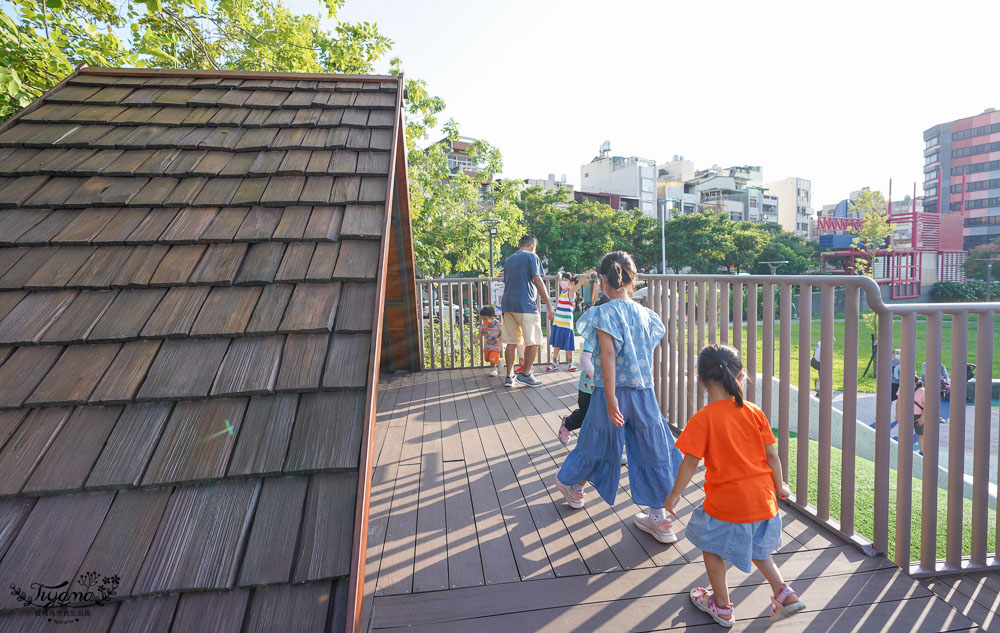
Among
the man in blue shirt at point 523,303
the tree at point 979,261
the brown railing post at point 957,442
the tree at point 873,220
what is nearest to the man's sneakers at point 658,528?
the brown railing post at point 957,442

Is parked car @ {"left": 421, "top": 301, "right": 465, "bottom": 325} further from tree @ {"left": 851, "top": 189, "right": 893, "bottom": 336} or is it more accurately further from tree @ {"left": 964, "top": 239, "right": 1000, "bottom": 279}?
tree @ {"left": 964, "top": 239, "right": 1000, "bottom": 279}

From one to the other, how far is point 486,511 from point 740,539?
1403 mm

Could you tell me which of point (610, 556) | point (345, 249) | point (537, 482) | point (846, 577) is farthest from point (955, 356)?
point (345, 249)

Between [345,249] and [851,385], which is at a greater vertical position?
[345,249]

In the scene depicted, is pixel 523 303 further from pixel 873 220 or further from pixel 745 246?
pixel 745 246

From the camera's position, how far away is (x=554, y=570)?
228cm

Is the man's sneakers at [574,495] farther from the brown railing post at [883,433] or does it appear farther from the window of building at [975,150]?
the window of building at [975,150]

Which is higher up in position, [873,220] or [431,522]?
[873,220]

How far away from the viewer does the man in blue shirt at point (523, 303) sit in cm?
554

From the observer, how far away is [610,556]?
2389 mm

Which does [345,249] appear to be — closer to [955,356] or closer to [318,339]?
[318,339]

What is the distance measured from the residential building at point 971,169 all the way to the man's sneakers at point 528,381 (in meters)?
76.6

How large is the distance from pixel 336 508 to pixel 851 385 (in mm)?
2418

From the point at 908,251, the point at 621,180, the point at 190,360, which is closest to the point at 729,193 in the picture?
the point at 621,180
